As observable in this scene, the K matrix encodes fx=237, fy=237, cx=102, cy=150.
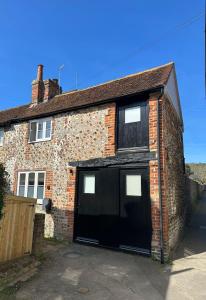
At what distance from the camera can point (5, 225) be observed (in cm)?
689

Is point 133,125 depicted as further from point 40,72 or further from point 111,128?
point 40,72

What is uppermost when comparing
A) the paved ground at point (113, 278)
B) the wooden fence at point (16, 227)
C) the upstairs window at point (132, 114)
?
the upstairs window at point (132, 114)

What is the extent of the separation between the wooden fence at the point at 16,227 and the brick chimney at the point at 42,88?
8786 mm

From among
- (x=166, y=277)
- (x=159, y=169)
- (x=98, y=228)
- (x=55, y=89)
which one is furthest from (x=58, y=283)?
(x=55, y=89)

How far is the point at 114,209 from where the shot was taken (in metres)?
9.49

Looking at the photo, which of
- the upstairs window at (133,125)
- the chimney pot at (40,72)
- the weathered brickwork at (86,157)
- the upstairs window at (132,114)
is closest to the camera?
the weathered brickwork at (86,157)

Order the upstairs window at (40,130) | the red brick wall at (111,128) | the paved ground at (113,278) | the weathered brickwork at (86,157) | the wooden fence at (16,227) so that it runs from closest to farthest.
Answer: the paved ground at (113,278) < the wooden fence at (16,227) < the weathered brickwork at (86,157) < the red brick wall at (111,128) < the upstairs window at (40,130)

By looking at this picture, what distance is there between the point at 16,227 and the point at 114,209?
12.5 ft

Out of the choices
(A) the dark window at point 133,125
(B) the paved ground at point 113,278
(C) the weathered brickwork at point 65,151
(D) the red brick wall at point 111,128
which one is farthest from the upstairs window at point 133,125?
(B) the paved ground at point 113,278

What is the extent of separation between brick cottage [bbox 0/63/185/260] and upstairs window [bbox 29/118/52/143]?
0.05 metres

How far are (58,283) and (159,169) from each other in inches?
194

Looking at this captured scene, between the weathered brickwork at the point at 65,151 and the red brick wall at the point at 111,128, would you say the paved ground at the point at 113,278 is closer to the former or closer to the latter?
the weathered brickwork at the point at 65,151

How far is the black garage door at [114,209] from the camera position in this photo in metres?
8.81

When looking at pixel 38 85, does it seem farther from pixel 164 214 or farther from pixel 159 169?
pixel 164 214
